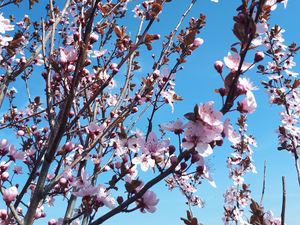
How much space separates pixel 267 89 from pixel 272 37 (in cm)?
88

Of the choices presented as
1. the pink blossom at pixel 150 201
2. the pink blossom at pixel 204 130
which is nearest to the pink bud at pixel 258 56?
the pink blossom at pixel 204 130

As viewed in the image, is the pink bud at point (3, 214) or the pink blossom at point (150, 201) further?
the pink bud at point (3, 214)

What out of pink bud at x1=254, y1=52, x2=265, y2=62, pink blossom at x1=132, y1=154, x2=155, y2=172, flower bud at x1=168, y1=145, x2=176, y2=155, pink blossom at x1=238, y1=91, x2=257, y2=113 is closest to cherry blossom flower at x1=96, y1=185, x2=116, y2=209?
pink blossom at x1=132, y1=154, x2=155, y2=172

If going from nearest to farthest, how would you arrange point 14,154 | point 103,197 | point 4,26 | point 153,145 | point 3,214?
point 153,145 < point 103,197 < point 3,214 < point 4,26 < point 14,154

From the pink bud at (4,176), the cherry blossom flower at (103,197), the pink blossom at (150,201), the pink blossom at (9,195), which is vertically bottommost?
the pink blossom at (150,201)

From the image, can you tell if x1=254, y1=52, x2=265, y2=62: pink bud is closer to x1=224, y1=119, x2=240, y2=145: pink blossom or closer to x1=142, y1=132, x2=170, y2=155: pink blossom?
x1=224, y1=119, x2=240, y2=145: pink blossom

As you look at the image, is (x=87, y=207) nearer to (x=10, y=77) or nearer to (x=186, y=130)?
(x=186, y=130)

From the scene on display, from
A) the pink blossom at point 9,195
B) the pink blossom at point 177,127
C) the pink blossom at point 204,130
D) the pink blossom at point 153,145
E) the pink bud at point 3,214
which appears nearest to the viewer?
the pink blossom at point 204,130

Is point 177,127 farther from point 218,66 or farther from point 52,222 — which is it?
point 52,222

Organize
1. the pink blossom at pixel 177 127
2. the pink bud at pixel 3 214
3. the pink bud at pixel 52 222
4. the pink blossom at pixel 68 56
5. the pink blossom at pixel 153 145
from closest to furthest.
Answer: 1. the pink blossom at pixel 177 127
2. the pink blossom at pixel 153 145
3. the pink blossom at pixel 68 56
4. the pink bud at pixel 3 214
5. the pink bud at pixel 52 222

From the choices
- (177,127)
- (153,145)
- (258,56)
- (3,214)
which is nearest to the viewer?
(258,56)

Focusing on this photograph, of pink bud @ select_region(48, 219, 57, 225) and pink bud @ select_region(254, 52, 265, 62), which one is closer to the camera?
pink bud @ select_region(254, 52, 265, 62)

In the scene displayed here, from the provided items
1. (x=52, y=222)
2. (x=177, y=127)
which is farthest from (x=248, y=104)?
A: (x=52, y=222)

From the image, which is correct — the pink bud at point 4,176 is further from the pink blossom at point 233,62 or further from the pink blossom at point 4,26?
the pink blossom at point 233,62
